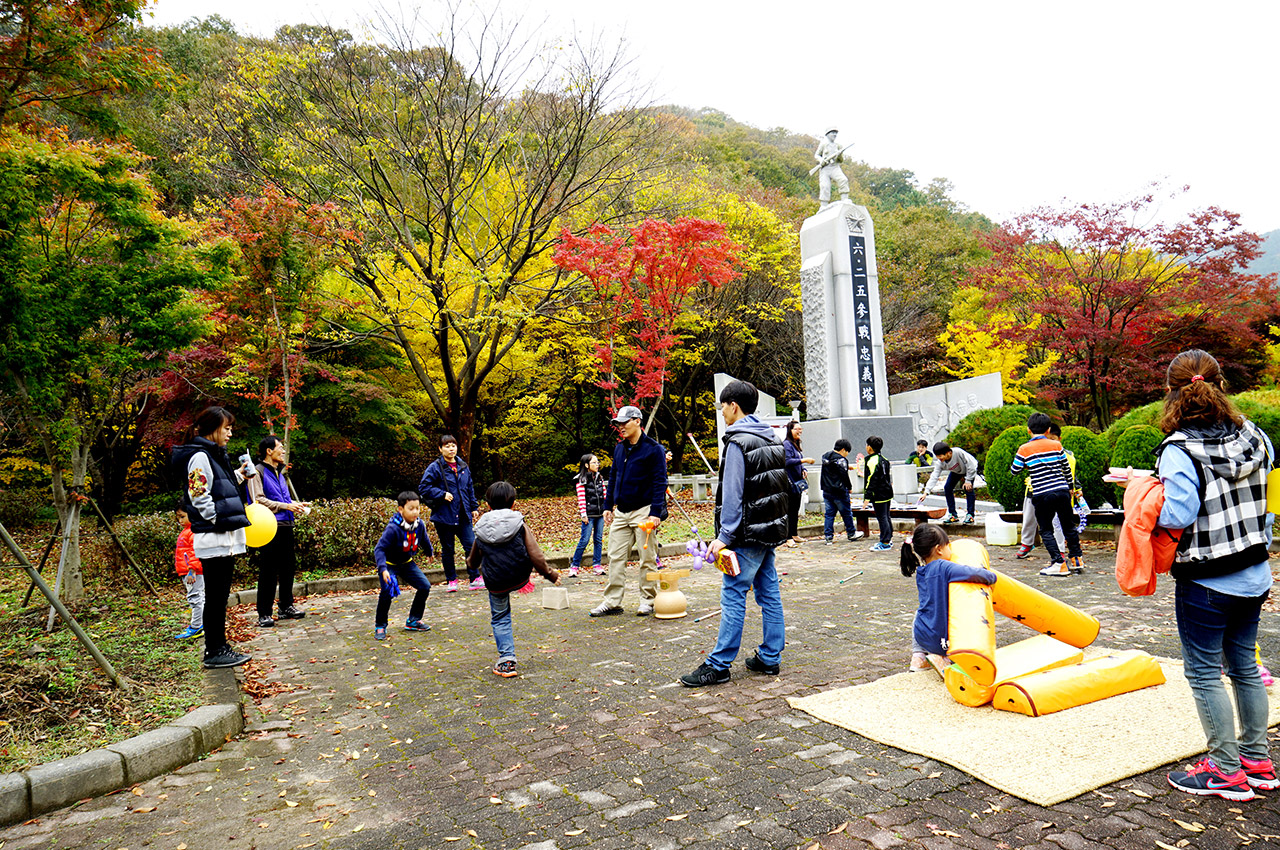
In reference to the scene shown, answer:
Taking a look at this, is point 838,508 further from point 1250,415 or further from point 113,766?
point 113,766

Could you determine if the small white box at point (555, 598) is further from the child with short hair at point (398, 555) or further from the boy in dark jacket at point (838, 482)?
the boy in dark jacket at point (838, 482)

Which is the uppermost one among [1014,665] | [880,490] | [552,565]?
[880,490]

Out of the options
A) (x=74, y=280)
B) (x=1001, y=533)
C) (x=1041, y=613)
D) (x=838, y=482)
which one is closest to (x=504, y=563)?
(x=1041, y=613)

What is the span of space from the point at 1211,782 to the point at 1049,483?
5.50 meters

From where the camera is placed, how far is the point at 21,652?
17.1ft

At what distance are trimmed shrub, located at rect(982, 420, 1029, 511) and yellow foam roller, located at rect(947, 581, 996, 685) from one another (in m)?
7.88

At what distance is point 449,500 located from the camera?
28.0ft

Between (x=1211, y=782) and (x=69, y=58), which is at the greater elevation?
(x=69, y=58)

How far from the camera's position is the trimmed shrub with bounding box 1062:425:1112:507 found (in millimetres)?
10062

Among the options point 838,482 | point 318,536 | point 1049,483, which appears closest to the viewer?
point 1049,483

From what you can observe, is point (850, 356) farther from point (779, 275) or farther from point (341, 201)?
point (341, 201)

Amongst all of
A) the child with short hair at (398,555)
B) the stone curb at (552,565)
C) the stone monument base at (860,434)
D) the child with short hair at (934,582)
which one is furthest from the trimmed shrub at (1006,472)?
the child with short hair at (398,555)

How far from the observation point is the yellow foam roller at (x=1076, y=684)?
3.84 m

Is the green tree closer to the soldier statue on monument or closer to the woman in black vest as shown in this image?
the woman in black vest
